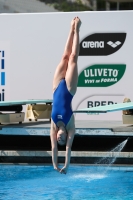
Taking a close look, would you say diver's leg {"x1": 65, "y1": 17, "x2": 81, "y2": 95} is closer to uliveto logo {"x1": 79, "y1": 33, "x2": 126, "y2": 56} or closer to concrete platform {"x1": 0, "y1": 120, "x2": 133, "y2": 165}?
concrete platform {"x1": 0, "y1": 120, "x2": 133, "y2": 165}

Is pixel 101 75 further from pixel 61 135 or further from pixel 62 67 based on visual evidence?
pixel 61 135

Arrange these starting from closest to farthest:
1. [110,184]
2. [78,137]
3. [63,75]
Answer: [63,75], [110,184], [78,137]

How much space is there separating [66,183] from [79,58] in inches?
243

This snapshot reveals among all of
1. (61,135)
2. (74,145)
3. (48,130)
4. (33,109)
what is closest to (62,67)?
(61,135)

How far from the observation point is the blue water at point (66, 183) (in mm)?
10172

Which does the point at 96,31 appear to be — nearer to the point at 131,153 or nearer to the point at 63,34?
the point at 63,34

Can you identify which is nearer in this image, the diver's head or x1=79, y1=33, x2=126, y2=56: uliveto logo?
the diver's head

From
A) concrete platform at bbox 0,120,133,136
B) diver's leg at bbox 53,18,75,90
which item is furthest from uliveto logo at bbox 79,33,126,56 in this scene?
diver's leg at bbox 53,18,75,90

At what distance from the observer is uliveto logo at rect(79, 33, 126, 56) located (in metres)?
16.5

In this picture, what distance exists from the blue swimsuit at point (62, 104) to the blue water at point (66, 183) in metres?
2.62

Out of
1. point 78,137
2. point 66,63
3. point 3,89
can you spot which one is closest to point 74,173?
point 78,137

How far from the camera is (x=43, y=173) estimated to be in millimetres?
12164

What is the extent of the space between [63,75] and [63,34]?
9084mm

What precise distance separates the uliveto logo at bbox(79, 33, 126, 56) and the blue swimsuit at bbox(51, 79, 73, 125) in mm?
8915
